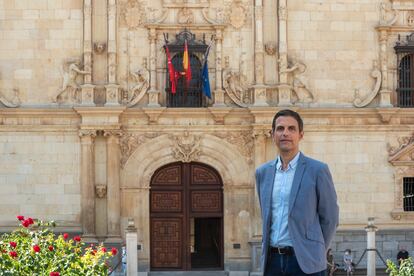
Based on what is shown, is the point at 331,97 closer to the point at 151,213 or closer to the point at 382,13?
the point at 382,13

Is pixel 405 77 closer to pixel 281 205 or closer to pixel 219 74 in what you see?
pixel 219 74

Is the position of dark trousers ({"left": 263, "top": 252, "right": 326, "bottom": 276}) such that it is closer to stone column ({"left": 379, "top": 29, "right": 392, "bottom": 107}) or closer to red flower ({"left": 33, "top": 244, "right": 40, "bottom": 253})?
red flower ({"left": 33, "top": 244, "right": 40, "bottom": 253})

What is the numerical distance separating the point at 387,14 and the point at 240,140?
6166 millimetres

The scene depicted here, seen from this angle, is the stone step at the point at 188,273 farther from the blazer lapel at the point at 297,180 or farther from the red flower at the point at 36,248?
the blazer lapel at the point at 297,180

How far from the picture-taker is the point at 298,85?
2416 cm

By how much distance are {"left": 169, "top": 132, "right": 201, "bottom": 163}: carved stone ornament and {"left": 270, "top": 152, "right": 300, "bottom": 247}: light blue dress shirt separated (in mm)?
17241

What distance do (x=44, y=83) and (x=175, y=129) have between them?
13.9ft

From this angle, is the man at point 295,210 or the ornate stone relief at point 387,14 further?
the ornate stone relief at point 387,14

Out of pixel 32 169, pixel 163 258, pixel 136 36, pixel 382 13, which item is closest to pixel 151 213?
pixel 163 258

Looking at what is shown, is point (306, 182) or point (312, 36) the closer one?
point (306, 182)

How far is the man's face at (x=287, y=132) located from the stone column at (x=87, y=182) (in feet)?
56.6

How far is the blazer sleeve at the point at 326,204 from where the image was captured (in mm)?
6391

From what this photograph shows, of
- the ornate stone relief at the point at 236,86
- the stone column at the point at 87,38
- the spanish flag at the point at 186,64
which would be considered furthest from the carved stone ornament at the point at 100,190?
the ornate stone relief at the point at 236,86

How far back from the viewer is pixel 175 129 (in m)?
23.8
